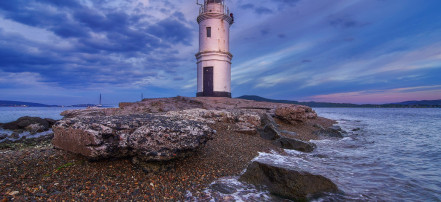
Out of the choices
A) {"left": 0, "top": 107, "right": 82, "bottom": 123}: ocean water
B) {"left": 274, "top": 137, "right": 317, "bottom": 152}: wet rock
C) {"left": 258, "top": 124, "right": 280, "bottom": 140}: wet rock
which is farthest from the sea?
{"left": 0, "top": 107, "right": 82, "bottom": 123}: ocean water

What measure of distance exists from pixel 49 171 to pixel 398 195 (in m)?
7.61

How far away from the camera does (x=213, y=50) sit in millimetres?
22797

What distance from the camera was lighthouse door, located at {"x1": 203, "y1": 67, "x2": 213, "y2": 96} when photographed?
22953mm

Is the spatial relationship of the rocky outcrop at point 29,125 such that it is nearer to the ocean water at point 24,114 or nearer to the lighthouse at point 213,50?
the ocean water at point 24,114

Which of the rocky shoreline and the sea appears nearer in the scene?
the rocky shoreline

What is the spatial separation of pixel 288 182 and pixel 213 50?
63.3ft

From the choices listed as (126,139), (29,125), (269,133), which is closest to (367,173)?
(269,133)

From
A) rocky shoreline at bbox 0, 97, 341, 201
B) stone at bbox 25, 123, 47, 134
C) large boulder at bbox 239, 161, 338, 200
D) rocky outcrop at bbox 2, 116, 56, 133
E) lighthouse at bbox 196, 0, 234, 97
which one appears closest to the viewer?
rocky shoreline at bbox 0, 97, 341, 201

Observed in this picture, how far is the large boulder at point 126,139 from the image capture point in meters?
4.65

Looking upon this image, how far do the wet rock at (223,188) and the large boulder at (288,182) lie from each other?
524 millimetres

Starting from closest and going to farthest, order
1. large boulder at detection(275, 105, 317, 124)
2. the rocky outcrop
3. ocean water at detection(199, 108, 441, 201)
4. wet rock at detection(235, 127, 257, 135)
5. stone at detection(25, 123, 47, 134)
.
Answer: ocean water at detection(199, 108, 441, 201) → wet rock at detection(235, 127, 257, 135) → large boulder at detection(275, 105, 317, 124) → stone at detection(25, 123, 47, 134) → the rocky outcrop

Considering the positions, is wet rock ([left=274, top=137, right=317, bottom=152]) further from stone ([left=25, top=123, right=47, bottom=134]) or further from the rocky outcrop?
the rocky outcrop

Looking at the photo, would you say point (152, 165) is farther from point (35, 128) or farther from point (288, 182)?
point (35, 128)

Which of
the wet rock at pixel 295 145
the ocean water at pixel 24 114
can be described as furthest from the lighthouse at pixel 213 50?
the ocean water at pixel 24 114
